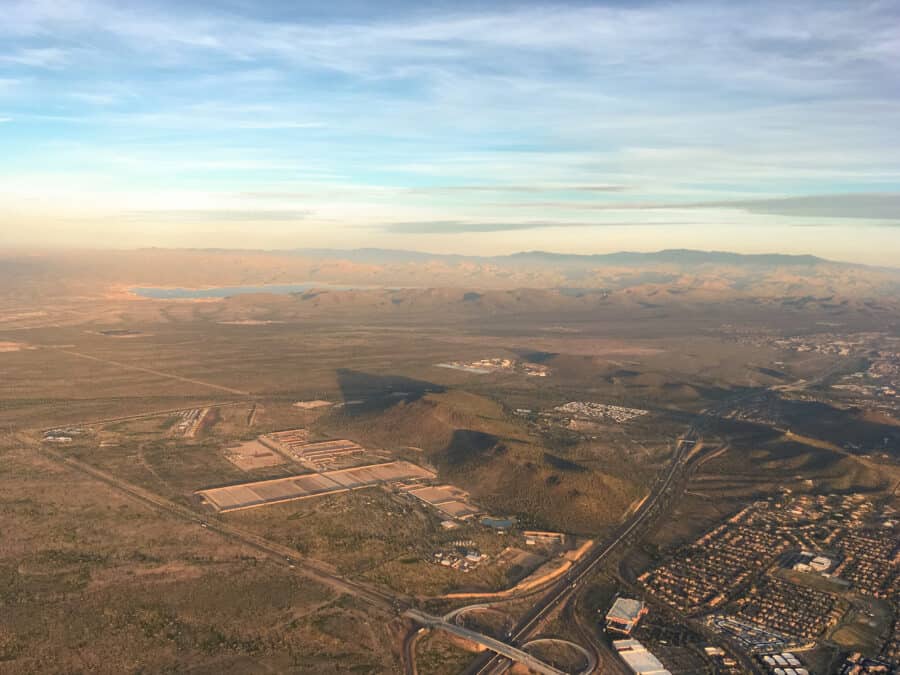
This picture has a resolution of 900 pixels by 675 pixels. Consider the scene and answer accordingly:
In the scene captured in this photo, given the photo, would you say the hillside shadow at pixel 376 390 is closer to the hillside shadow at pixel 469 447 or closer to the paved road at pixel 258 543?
the hillside shadow at pixel 469 447

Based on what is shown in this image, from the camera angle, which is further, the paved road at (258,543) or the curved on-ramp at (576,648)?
the paved road at (258,543)

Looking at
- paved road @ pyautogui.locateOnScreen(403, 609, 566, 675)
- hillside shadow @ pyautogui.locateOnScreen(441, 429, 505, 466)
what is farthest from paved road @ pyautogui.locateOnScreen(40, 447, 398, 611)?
hillside shadow @ pyautogui.locateOnScreen(441, 429, 505, 466)

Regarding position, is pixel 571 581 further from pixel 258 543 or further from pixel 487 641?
pixel 258 543

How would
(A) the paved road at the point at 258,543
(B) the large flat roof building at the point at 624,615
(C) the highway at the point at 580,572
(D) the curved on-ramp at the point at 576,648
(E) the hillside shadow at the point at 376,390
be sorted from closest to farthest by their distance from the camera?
(D) the curved on-ramp at the point at 576,648
(C) the highway at the point at 580,572
(B) the large flat roof building at the point at 624,615
(A) the paved road at the point at 258,543
(E) the hillside shadow at the point at 376,390

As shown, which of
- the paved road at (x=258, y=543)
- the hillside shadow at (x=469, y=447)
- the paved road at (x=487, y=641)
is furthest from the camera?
the hillside shadow at (x=469, y=447)

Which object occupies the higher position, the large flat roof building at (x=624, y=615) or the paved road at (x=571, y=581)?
the large flat roof building at (x=624, y=615)

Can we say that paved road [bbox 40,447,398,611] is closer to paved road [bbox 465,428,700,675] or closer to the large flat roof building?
paved road [bbox 465,428,700,675]

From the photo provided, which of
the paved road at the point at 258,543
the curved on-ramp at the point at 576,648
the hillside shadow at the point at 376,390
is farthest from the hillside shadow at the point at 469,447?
the curved on-ramp at the point at 576,648

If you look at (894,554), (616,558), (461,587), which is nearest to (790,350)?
(894,554)

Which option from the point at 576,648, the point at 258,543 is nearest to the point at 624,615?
the point at 576,648
